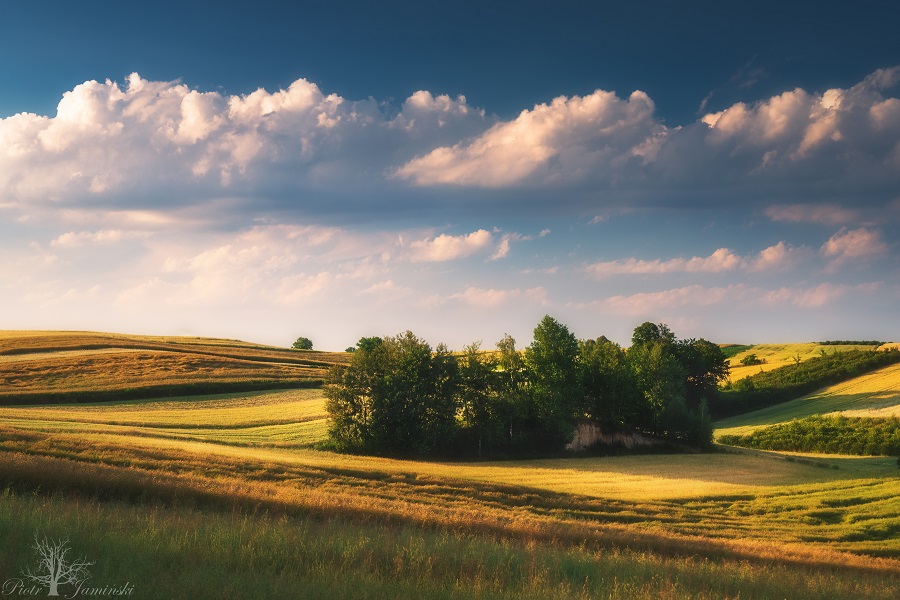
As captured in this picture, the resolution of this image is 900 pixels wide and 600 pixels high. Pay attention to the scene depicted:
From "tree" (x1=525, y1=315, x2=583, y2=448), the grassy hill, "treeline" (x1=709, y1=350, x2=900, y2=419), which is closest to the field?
"tree" (x1=525, y1=315, x2=583, y2=448)

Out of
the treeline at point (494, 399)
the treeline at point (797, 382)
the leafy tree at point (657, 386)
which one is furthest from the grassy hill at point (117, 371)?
the treeline at point (797, 382)

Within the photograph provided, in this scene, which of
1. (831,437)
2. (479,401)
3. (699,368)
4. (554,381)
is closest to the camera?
(479,401)

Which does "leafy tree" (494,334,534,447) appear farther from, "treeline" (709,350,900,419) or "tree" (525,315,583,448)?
"treeline" (709,350,900,419)

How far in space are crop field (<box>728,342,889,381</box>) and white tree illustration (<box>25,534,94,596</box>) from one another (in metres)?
111

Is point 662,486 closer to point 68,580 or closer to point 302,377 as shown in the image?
point 68,580

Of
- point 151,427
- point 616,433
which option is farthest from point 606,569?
point 616,433

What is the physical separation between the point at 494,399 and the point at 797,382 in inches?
2493

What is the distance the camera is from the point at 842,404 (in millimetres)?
78188

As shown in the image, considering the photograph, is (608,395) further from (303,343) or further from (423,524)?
(303,343)

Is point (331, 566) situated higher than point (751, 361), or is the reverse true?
point (751, 361)

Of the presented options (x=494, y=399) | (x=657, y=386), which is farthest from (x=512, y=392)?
(x=657, y=386)

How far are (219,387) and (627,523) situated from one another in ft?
173

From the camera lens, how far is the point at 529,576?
34.4 feet

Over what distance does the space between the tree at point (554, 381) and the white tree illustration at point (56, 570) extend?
47538 mm
